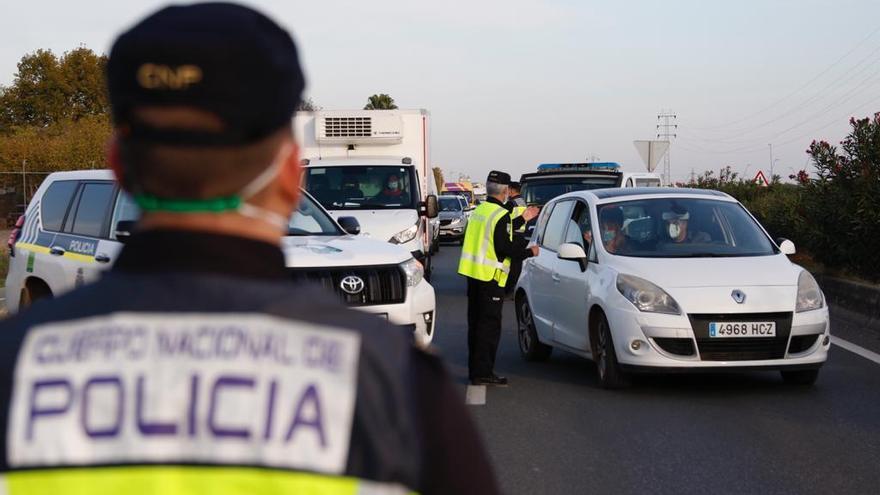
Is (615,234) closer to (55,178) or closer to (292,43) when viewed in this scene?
(55,178)

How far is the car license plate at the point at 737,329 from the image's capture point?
909 centimetres

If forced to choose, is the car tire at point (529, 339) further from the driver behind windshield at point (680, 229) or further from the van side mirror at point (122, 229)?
the van side mirror at point (122, 229)

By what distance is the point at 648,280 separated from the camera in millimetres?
9406

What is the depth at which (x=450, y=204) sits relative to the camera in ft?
135

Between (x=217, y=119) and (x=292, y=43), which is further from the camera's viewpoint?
(x=292, y=43)

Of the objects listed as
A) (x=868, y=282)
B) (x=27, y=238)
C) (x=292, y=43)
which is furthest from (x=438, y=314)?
(x=292, y=43)

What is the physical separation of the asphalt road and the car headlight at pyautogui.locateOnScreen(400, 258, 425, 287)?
3.52ft

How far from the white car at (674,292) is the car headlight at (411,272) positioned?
50.9 inches

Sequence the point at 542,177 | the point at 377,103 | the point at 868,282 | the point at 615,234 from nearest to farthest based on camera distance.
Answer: the point at 615,234, the point at 868,282, the point at 542,177, the point at 377,103

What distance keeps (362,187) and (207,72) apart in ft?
55.4

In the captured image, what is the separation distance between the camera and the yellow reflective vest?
10.0 m

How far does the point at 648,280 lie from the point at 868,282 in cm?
778

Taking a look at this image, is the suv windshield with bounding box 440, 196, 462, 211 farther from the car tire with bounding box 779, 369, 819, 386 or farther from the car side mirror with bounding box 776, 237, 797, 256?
the car tire with bounding box 779, 369, 819, 386

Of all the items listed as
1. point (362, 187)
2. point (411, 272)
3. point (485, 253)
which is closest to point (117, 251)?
point (411, 272)
